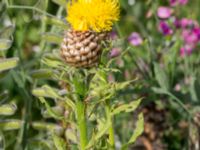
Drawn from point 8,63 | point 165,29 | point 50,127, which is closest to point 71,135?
point 50,127

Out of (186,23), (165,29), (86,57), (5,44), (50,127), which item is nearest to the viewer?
(86,57)

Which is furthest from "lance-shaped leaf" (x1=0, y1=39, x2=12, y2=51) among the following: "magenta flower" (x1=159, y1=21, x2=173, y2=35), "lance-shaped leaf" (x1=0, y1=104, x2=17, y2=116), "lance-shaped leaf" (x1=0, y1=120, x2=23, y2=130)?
"magenta flower" (x1=159, y1=21, x2=173, y2=35)

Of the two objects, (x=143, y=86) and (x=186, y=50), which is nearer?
(x=143, y=86)

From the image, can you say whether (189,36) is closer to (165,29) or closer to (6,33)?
(165,29)

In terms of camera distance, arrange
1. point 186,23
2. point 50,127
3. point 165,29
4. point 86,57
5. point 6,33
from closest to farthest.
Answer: point 86,57 → point 6,33 → point 50,127 → point 165,29 → point 186,23

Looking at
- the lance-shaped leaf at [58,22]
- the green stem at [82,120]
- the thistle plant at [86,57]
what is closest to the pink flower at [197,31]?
the lance-shaped leaf at [58,22]

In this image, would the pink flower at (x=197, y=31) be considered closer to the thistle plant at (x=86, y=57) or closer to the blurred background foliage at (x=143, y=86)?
the blurred background foliage at (x=143, y=86)

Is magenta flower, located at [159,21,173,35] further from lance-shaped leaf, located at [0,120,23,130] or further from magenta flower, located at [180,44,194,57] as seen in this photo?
lance-shaped leaf, located at [0,120,23,130]
